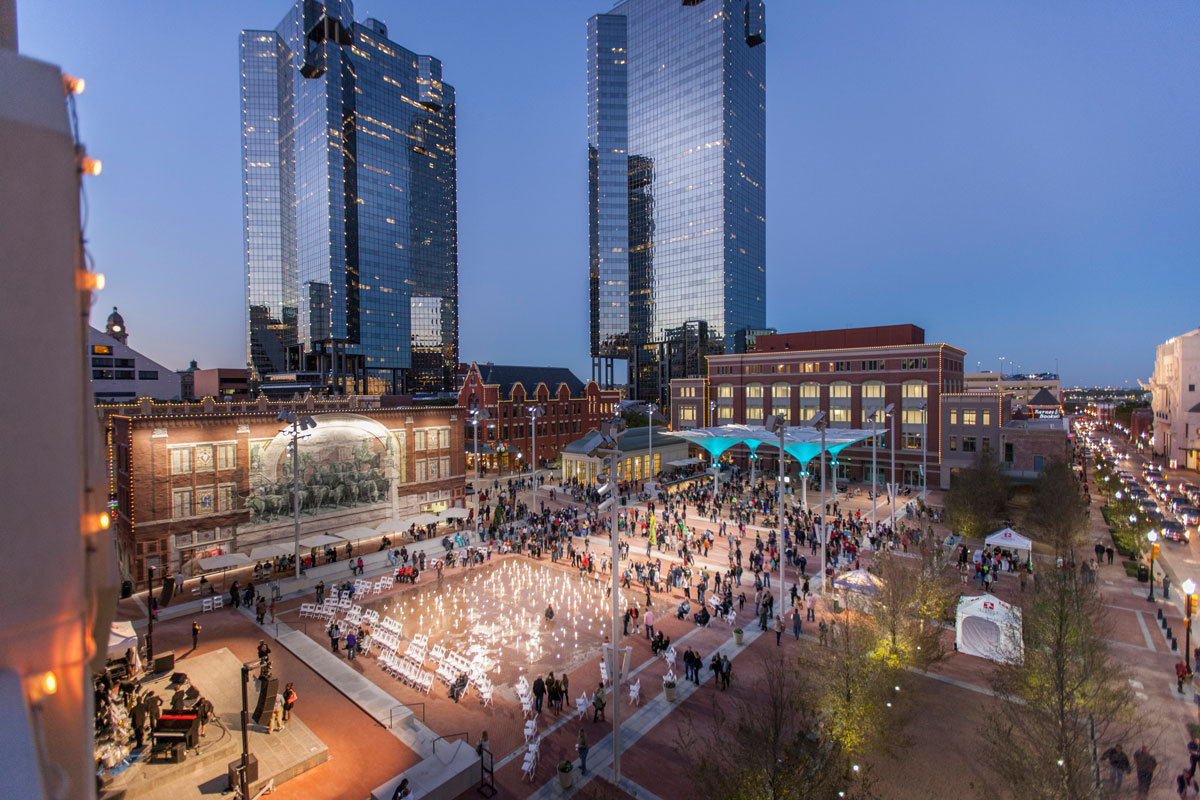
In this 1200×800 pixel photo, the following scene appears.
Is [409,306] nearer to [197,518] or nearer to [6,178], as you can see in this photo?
[197,518]

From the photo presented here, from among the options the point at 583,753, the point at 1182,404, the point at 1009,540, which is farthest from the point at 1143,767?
the point at 1182,404

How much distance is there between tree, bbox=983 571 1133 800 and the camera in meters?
11.3

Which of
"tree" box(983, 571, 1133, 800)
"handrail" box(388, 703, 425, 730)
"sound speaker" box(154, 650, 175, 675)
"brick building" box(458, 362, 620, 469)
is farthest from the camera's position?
"brick building" box(458, 362, 620, 469)

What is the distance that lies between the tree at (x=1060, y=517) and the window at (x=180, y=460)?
1842 inches

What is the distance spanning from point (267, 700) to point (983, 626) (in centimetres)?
2467

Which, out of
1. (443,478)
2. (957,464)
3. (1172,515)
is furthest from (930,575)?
(957,464)

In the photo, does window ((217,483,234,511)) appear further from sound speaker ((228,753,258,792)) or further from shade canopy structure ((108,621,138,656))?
sound speaker ((228,753,258,792))

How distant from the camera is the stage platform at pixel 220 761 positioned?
14.2 m

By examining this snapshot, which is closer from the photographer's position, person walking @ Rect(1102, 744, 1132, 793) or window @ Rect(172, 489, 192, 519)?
person walking @ Rect(1102, 744, 1132, 793)

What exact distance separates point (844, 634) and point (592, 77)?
161m

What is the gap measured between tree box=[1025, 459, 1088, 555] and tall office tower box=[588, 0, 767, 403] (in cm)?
9325

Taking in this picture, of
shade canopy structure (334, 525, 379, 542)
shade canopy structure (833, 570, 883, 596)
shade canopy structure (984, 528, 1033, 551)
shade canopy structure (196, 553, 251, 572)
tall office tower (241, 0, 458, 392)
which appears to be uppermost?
tall office tower (241, 0, 458, 392)

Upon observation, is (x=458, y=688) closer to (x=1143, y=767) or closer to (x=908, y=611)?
(x=908, y=611)

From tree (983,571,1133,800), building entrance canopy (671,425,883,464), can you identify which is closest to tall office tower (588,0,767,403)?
building entrance canopy (671,425,883,464)
